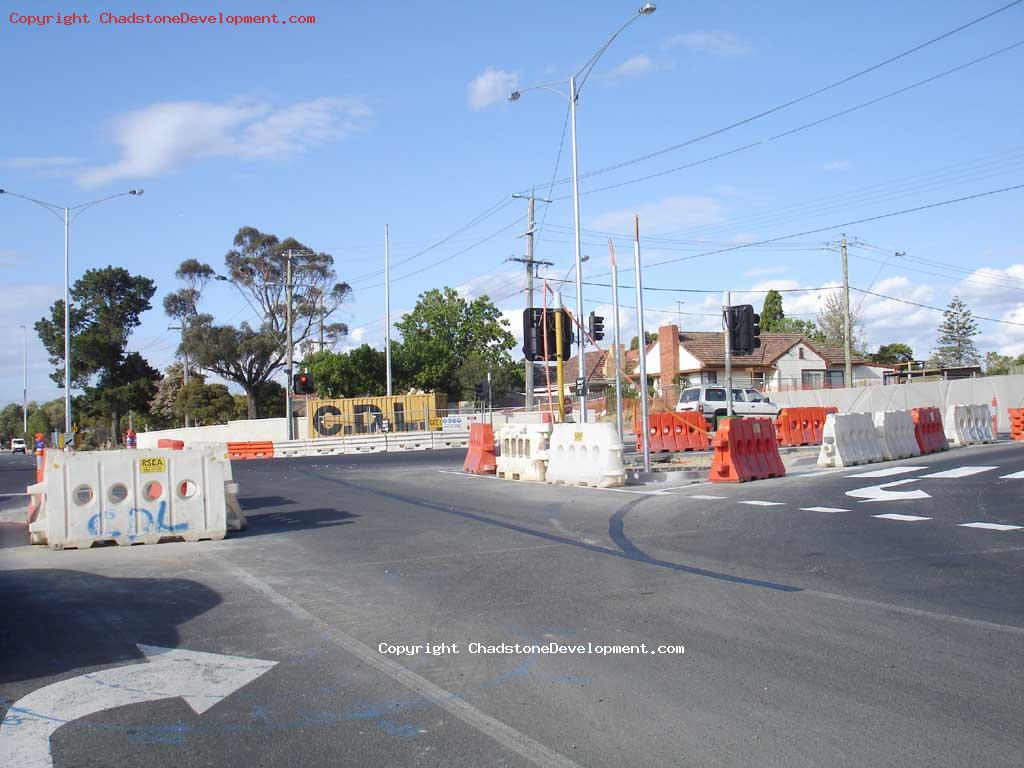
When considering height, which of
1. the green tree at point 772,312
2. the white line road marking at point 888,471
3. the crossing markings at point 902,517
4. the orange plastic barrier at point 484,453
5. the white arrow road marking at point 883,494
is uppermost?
the green tree at point 772,312

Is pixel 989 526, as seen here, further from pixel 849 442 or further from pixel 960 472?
pixel 849 442

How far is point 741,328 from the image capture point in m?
19.5

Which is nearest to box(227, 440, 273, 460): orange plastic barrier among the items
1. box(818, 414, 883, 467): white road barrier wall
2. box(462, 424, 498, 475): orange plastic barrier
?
box(462, 424, 498, 475): orange plastic barrier

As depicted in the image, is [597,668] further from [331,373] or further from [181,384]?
[181,384]

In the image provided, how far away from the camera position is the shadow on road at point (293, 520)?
12.5 m

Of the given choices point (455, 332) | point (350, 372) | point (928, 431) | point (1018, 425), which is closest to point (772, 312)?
point (455, 332)

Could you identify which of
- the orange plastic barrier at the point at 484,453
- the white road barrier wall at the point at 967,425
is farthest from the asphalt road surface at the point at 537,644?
the white road barrier wall at the point at 967,425

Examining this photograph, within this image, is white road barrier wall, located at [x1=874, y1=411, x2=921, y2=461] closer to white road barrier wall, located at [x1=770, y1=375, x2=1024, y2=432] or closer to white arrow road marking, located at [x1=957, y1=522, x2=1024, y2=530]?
white arrow road marking, located at [x1=957, y1=522, x2=1024, y2=530]

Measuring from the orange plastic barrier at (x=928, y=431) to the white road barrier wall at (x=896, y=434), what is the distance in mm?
225

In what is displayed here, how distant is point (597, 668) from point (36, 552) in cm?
805

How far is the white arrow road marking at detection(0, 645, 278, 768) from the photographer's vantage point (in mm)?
4609

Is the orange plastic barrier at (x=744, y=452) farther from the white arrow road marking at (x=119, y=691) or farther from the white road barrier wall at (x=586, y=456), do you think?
the white arrow road marking at (x=119, y=691)

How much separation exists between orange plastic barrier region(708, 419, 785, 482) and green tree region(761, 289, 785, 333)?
77.2 meters

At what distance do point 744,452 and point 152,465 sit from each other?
35.6 ft
